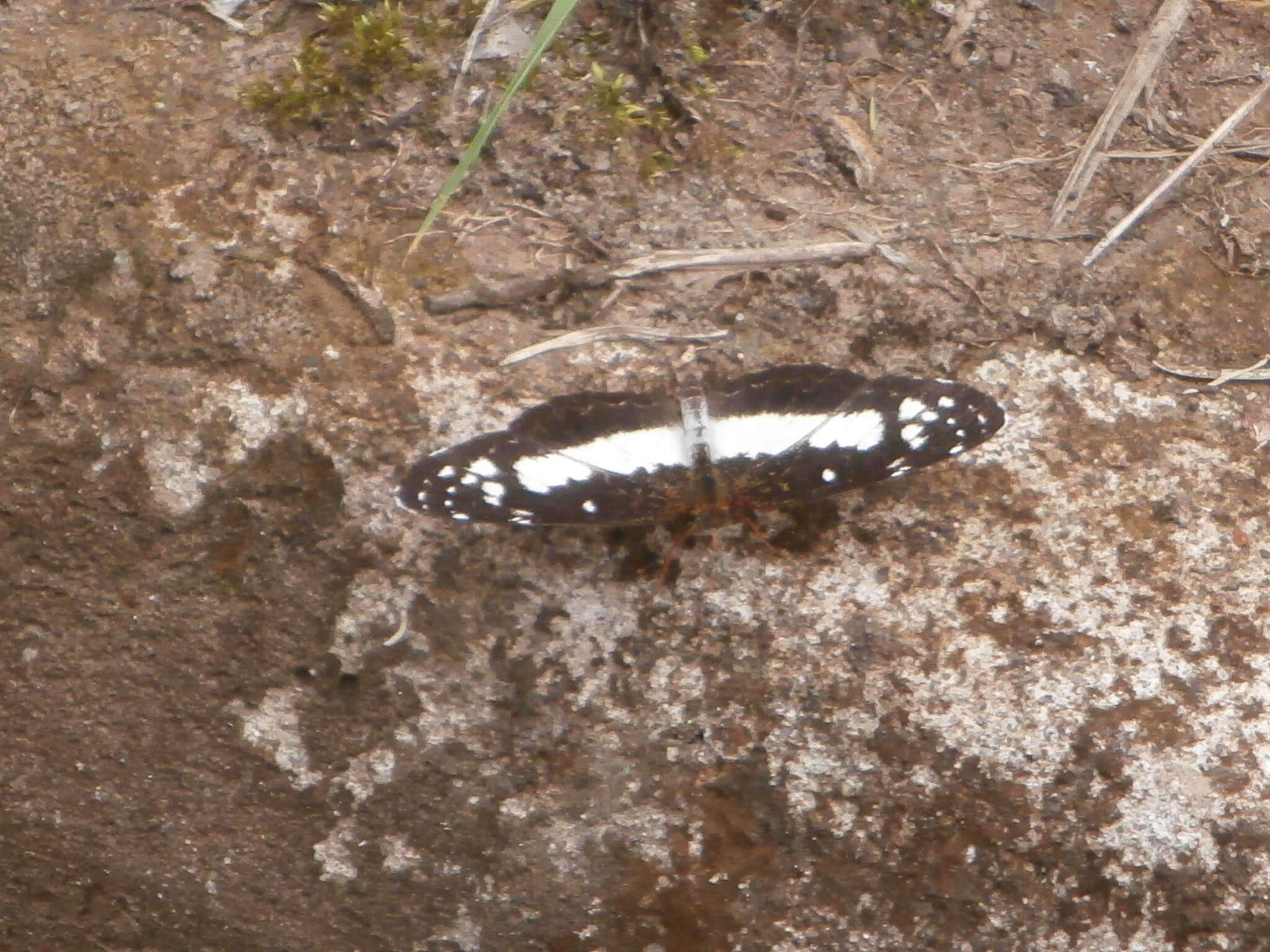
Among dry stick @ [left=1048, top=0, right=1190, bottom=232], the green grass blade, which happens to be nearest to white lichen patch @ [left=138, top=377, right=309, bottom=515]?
the green grass blade

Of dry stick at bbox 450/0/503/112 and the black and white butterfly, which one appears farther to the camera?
dry stick at bbox 450/0/503/112

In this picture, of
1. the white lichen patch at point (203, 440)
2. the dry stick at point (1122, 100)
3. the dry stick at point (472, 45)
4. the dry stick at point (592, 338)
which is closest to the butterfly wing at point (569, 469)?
the dry stick at point (592, 338)

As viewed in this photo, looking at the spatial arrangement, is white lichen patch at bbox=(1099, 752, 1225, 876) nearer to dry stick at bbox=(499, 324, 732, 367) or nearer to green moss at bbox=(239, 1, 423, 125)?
dry stick at bbox=(499, 324, 732, 367)

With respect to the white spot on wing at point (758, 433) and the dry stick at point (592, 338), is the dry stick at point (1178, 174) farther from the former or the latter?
the dry stick at point (592, 338)

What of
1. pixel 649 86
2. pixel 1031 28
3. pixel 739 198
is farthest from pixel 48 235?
pixel 1031 28

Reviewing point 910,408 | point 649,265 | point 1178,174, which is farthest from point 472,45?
point 1178,174

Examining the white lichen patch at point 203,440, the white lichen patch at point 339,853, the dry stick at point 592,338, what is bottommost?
the white lichen patch at point 339,853

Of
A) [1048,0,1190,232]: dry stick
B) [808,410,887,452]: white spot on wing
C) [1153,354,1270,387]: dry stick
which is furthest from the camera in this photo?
[1048,0,1190,232]: dry stick
